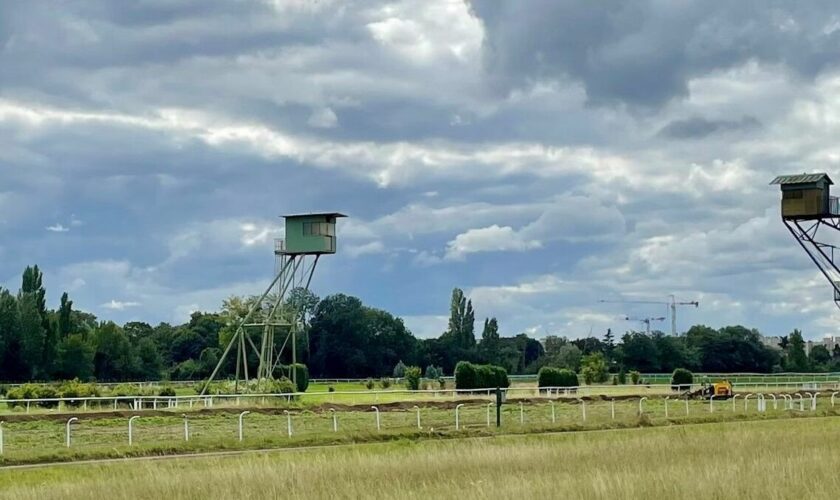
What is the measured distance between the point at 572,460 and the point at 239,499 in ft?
27.3

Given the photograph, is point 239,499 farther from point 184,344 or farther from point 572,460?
point 184,344

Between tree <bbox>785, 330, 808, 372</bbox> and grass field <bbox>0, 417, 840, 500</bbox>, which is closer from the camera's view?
grass field <bbox>0, 417, 840, 500</bbox>

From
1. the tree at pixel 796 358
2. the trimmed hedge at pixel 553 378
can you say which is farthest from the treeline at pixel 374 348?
the trimmed hedge at pixel 553 378

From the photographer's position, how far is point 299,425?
4244 cm

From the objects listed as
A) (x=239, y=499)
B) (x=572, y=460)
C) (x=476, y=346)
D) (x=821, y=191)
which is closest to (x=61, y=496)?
(x=239, y=499)

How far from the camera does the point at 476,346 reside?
13775 cm

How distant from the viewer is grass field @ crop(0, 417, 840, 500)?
50.2 feet

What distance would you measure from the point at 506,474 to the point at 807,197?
53080mm

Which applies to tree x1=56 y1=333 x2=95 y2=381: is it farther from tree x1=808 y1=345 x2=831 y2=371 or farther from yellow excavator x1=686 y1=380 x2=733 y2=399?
tree x1=808 y1=345 x2=831 y2=371

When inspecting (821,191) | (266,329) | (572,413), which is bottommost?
(572,413)

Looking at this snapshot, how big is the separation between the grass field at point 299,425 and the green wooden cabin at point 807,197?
13920 millimetres

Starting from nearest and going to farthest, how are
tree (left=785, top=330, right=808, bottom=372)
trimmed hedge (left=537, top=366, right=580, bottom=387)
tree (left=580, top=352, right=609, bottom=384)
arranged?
trimmed hedge (left=537, top=366, right=580, bottom=387) → tree (left=580, top=352, right=609, bottom=384) → tree (left=785, top=330, right=808, bottom=372)

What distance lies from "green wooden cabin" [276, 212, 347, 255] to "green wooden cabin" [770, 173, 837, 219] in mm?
26566

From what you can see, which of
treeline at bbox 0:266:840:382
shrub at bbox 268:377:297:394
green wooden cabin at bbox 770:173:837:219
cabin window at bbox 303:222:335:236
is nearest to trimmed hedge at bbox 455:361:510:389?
shrub at bbox 268:377:297:394
